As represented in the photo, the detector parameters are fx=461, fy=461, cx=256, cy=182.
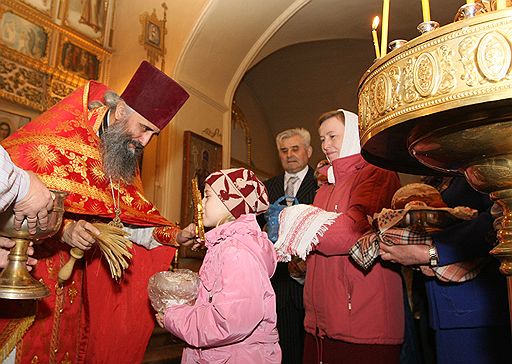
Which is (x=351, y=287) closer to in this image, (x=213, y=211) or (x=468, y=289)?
(x=468, y=289)

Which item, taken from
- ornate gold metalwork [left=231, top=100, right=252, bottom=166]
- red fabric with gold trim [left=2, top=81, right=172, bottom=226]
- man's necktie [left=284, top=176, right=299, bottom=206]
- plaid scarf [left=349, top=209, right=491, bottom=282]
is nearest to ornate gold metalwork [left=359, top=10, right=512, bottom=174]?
plaid scarf [left=349, top=209, right=491, bottom=282]

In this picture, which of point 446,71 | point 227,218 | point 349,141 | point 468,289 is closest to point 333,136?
point 349,141

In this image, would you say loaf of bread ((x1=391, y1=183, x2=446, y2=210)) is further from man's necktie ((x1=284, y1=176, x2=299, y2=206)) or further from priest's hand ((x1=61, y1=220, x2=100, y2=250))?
man's necktie ((x1=284, y1=176, x2=299, y2=206))

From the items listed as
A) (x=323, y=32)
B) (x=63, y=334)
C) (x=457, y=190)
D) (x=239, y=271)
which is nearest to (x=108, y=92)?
(x=63, y=334)

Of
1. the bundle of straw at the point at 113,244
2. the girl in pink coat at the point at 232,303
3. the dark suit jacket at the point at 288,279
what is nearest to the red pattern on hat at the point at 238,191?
the girl in pink coat at the point at 232,303

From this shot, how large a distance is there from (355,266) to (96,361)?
154cm

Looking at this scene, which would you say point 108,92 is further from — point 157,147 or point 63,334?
point 157,147

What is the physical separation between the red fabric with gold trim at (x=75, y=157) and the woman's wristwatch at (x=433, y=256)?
5.72 ft

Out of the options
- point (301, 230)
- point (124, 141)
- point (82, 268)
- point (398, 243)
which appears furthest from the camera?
point (124, 141)

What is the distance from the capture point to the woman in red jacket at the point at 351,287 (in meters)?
2.11

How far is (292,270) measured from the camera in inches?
122

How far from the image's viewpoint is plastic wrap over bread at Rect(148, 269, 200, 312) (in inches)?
75.9

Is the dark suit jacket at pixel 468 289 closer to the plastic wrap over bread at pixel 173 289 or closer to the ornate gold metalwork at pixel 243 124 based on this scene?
the plastic wrap over bread at pixel 173 289

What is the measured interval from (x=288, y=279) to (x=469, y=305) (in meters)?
1.85
